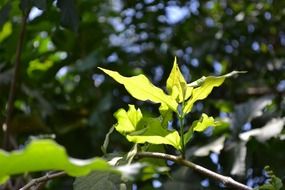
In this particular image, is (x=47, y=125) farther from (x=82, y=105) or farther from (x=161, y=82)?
(x=161, y=82)

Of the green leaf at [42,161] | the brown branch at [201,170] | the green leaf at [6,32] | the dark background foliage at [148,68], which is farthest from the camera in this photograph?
the green leaf at [6,32]

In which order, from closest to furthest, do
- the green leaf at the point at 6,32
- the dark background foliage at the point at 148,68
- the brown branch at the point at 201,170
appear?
the brown branch at the point at 201,170 < the dark background foliage at the point at 148,68 < the green leaf at the point at 6,32

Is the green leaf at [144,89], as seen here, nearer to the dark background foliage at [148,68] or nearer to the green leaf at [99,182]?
the green leaf at [99,182]

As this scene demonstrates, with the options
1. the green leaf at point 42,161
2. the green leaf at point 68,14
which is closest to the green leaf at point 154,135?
the green leaf at point 42,161

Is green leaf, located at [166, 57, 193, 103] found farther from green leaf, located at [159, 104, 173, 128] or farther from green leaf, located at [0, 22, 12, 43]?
green leaf, located at [0, 22, 12, 43]

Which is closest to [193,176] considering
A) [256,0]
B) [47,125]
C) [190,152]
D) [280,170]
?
[190,152]

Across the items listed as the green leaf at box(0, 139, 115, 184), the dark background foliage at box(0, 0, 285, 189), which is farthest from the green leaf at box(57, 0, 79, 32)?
the green leaf at box(0, 139, 115, 184)
